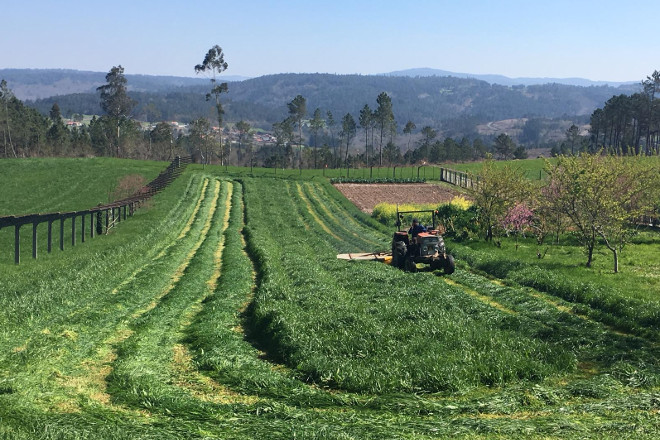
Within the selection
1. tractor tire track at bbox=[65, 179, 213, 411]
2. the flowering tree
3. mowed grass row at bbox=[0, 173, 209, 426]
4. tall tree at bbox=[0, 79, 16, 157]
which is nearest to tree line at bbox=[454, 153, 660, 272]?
the flowering tree

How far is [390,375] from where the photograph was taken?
42.4 feet

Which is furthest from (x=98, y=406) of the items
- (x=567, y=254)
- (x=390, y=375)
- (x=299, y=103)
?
(x=299, y=103)

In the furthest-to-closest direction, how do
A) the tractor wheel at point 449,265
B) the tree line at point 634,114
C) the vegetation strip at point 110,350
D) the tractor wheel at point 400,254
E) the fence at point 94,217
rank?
the tree line at point 634,114, the fence at point 94,217, the tractor wheel at point 400,254, the tractor wheel at point 449,265, the vegetation strip at point 110,350

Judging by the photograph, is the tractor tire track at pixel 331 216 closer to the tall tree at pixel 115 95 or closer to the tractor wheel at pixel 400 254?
the tractor wheel at pixel 400 254

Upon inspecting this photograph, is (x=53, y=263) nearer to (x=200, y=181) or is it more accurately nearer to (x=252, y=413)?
(x=252, y=413)

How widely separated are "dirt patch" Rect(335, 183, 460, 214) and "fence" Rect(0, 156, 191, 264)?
2303 cm

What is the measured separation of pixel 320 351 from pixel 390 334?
2089 mm

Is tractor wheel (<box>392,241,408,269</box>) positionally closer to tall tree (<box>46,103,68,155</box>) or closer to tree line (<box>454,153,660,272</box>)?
tree line (<box>454,153,660,272</box>)

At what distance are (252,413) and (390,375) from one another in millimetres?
3256

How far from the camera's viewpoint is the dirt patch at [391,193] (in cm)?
7369

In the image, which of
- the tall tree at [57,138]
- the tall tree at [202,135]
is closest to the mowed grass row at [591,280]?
the tall tree at [202,135]

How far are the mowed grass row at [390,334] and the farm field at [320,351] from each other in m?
0.06

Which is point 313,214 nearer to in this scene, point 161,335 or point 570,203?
point 570,203

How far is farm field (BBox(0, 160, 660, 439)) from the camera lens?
10.6 metres
